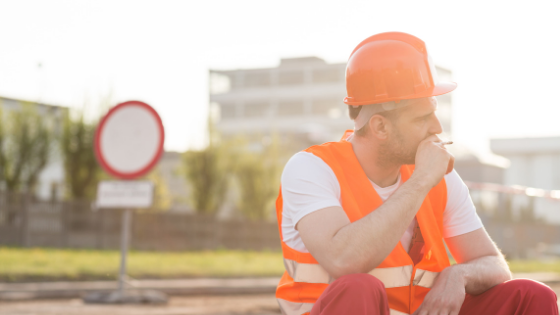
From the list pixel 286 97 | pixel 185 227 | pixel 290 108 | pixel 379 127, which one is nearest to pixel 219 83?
pixel 286 97

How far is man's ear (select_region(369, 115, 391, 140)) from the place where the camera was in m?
2.78

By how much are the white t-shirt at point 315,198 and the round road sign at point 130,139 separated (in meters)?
5.67

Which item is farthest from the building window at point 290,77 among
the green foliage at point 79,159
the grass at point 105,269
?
the grass at point 105,269

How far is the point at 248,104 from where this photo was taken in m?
85.8

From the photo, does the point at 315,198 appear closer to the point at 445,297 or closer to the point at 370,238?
the point at 370,238

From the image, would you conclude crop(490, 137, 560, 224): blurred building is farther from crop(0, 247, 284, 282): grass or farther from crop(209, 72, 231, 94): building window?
crop(0, 247, 284, 282): grass

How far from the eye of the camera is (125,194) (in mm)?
8164

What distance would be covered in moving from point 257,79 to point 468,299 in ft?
274

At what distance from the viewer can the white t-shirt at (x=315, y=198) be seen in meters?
2.58

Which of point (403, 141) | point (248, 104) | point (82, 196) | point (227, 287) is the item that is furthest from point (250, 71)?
point (403, 141)

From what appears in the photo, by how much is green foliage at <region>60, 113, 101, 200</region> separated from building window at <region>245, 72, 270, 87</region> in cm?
6148

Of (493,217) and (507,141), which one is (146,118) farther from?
(507,141)

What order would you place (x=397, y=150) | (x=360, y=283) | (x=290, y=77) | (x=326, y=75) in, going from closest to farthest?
(x=360, y=283)
(x=397, y=150)
(x=326, y=75)
(x=290, y=77)

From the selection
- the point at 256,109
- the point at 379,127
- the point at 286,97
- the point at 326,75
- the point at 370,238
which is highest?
the point at 326,75
